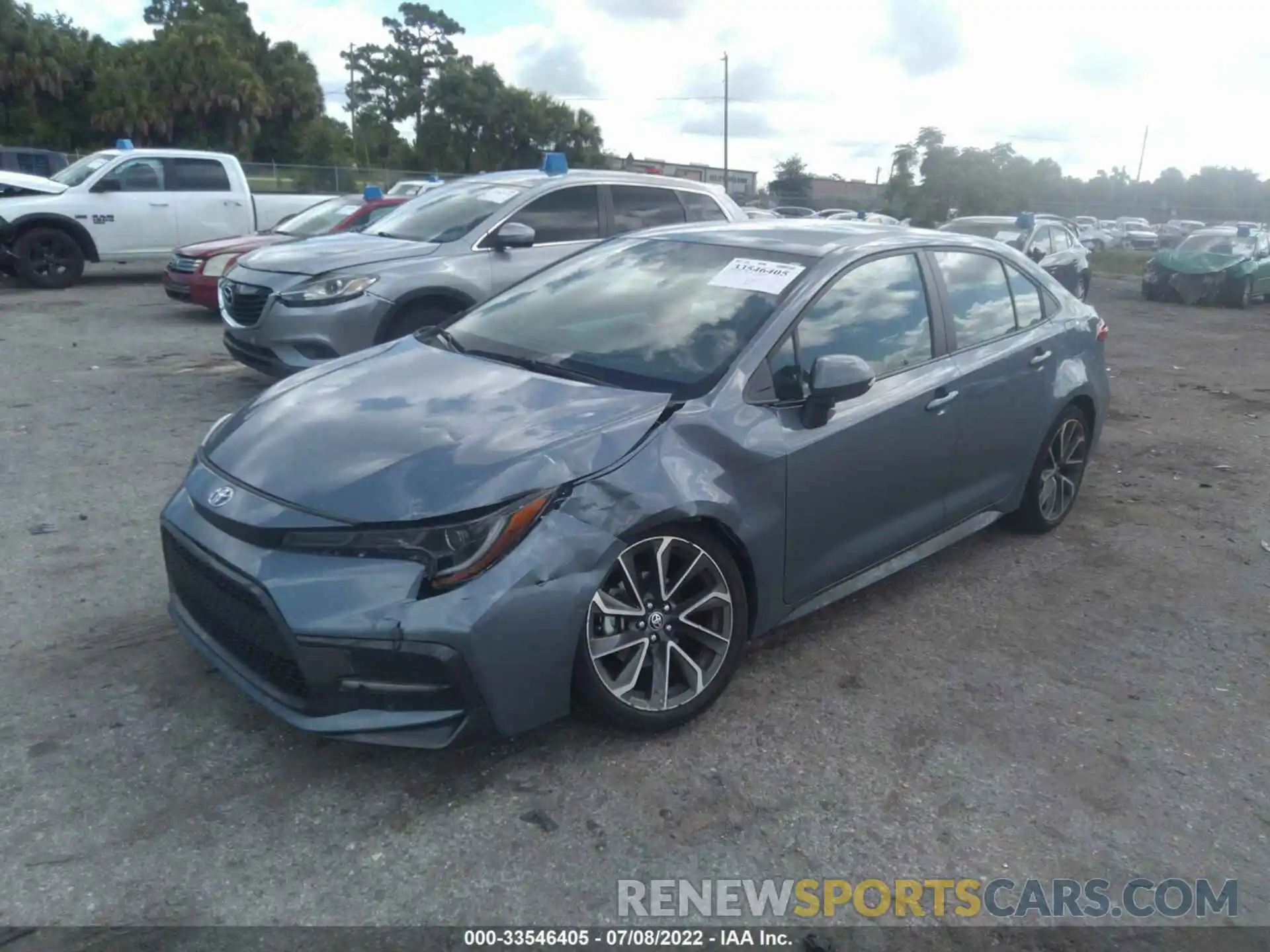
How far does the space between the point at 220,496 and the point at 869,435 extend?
7.45 ft

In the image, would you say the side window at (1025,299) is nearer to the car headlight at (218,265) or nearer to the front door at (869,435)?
the front door at (869,435)

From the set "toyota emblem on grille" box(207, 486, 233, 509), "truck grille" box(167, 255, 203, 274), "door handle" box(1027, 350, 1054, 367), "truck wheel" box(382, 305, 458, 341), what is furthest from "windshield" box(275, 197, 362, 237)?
"toyota emblem on grille" box(207, 486, 233, 509)

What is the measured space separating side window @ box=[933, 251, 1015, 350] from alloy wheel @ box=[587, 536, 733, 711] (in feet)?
6.10

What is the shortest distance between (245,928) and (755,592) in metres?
1.85

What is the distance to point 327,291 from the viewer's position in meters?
7.09

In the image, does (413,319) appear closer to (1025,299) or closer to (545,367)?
(545,367)

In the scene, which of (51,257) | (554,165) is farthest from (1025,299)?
(51,257)

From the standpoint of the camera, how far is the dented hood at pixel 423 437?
301 cm

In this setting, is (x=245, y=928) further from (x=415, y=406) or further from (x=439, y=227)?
(x=439, y=227)

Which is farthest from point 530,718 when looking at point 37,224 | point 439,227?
point 37,224

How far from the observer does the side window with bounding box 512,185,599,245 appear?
791cm

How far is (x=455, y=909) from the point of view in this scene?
261 centimetres

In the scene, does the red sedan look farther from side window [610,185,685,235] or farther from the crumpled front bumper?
the crumpled front bumper

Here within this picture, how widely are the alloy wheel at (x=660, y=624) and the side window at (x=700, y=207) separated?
5.74m
